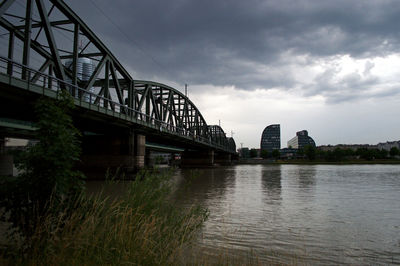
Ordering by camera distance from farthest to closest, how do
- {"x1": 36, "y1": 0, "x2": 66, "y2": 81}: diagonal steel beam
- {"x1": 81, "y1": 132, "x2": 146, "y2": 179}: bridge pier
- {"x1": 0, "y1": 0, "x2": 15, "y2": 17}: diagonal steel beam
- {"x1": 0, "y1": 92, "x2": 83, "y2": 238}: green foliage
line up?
{"x1": 81, "y1": 132, "x2": 146, "y2": 179}: bridge pier < {"x1": 36, "y1": 0, "x2": 66, "y2": 81}: diagonal steel beam < {"x1": 0, "y1": 0, "x2": 15, "y2": 17}: diagonal steel beam < {"x1": 0, "y1": 92, "x2": 83, "y2": 238}: green foliage

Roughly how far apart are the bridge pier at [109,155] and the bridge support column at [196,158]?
58.7m

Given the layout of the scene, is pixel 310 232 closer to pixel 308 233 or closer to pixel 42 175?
pixel 308 233

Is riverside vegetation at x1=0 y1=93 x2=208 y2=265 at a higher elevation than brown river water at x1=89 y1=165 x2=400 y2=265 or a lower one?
higher

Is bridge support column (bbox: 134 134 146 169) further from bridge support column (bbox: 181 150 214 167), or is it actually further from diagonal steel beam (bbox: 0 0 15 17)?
bridge support column (bbox: 181 150 214 167)

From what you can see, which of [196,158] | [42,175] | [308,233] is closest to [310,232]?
[308,233]

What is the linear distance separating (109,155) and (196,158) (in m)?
62.2

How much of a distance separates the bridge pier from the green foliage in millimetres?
30240

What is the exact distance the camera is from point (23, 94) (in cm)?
2072

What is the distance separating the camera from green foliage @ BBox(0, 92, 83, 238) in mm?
5148

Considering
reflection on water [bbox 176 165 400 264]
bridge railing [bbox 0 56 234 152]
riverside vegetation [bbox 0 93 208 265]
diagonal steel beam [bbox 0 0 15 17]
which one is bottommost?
reflection on water [bbox 176 165 400 264]

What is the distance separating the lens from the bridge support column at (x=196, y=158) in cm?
9547

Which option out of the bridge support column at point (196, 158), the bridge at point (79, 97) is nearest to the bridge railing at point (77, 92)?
the bridge at point (79, 97)

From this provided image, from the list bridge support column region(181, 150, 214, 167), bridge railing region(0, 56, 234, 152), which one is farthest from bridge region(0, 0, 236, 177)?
bridge support column region(181, 150, 214, 167)

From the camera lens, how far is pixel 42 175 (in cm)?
529
